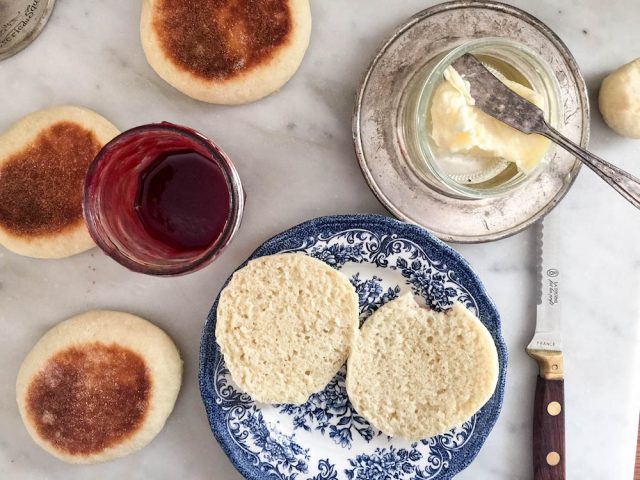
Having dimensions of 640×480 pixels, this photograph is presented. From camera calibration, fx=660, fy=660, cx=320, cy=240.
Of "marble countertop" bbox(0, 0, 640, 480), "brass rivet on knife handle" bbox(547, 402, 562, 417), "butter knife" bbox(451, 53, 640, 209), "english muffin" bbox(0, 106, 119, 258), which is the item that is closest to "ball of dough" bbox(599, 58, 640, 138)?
"marble countertop" bbox(0, 0, 640, 480)

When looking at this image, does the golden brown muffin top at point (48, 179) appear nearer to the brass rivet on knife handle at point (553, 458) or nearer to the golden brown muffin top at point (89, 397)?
the golden brown muffin top at point (89, 397)

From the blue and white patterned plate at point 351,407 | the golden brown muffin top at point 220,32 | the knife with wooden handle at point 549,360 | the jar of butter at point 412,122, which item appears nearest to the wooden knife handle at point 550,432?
the knife with wooden handle at point 549,360

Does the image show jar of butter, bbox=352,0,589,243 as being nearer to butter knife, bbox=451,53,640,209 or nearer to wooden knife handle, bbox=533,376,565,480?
butter knife, bbox=451,53,640,209

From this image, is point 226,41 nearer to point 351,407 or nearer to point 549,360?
point 351,407

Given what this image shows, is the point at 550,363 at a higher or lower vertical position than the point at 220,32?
lower

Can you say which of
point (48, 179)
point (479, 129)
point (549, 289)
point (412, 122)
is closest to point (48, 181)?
point (48, 179)

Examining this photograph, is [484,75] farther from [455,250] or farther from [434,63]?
[455,250]
